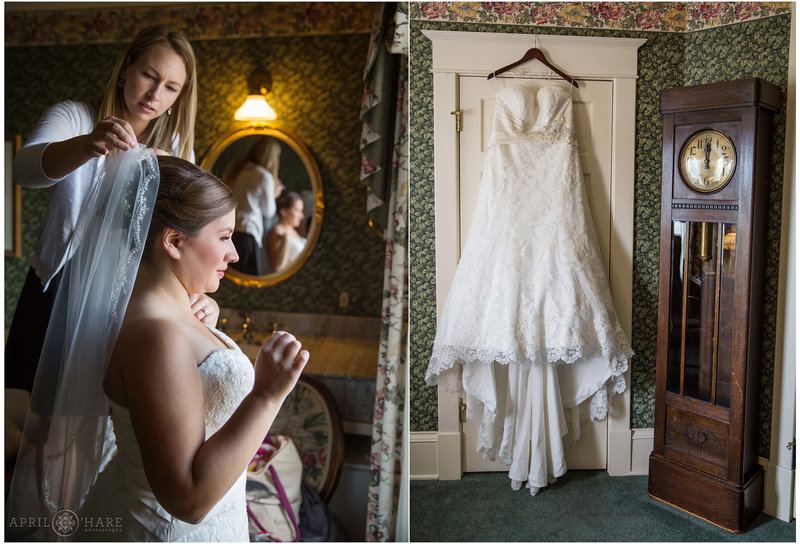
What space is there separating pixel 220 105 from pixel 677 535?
5.91 ft

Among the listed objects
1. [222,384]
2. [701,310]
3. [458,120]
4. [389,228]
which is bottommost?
[222,384]

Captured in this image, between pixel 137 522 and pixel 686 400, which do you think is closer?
pixel 137 522

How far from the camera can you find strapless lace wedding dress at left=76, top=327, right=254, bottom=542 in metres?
1.17

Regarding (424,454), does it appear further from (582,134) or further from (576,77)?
(576,77)

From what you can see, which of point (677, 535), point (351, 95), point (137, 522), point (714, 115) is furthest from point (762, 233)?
point (137, 522)

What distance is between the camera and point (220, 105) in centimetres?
171

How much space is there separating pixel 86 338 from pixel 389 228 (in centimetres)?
94

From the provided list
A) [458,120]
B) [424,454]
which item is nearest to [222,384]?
[424,454]

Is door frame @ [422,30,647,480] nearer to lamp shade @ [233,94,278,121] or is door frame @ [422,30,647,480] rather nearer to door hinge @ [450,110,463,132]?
door hinge @ [450,110,463,132]

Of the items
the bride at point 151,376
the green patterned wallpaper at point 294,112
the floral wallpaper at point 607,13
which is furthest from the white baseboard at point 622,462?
the floral wallpaper at point 607,13

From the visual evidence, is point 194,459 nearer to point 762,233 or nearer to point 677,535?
point 677,535

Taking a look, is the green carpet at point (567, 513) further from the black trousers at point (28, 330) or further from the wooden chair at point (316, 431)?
the black trousers at point (28, 330)

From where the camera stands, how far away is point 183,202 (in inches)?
46.8

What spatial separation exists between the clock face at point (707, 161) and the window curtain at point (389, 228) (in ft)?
2.59
